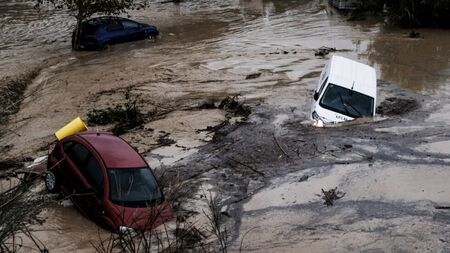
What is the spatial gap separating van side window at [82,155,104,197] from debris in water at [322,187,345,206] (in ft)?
13.6

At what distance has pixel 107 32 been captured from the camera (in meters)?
24.6

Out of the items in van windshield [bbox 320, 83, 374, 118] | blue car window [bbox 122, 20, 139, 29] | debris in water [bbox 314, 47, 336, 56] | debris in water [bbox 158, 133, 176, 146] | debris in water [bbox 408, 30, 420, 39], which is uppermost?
blue car window [bbox 122, 20, 139, 29]

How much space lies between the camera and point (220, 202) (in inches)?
426

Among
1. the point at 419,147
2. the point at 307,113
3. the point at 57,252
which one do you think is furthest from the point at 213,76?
the point at 57,252

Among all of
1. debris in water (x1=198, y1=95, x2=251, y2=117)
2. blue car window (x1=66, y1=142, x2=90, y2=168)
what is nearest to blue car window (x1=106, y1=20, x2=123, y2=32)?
debris in water (x1=198, y1=95, x2=251, y2=117)

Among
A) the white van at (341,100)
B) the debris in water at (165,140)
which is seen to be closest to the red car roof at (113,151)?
the debris in water at (165,140)

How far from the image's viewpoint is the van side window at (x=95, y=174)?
31.9ft

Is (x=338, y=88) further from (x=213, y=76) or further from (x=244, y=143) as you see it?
(x=213, y=76)

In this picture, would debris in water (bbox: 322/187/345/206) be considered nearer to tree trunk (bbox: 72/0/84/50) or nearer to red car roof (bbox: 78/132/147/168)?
red car roof (bbox: 78/132/147/168)

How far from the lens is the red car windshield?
956cm

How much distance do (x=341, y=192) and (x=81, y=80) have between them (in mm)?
11535

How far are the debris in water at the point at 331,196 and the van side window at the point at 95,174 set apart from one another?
163 inches

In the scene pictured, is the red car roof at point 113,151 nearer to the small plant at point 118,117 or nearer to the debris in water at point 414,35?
the small plant at point 118,117

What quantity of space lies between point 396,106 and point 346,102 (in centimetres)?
277
